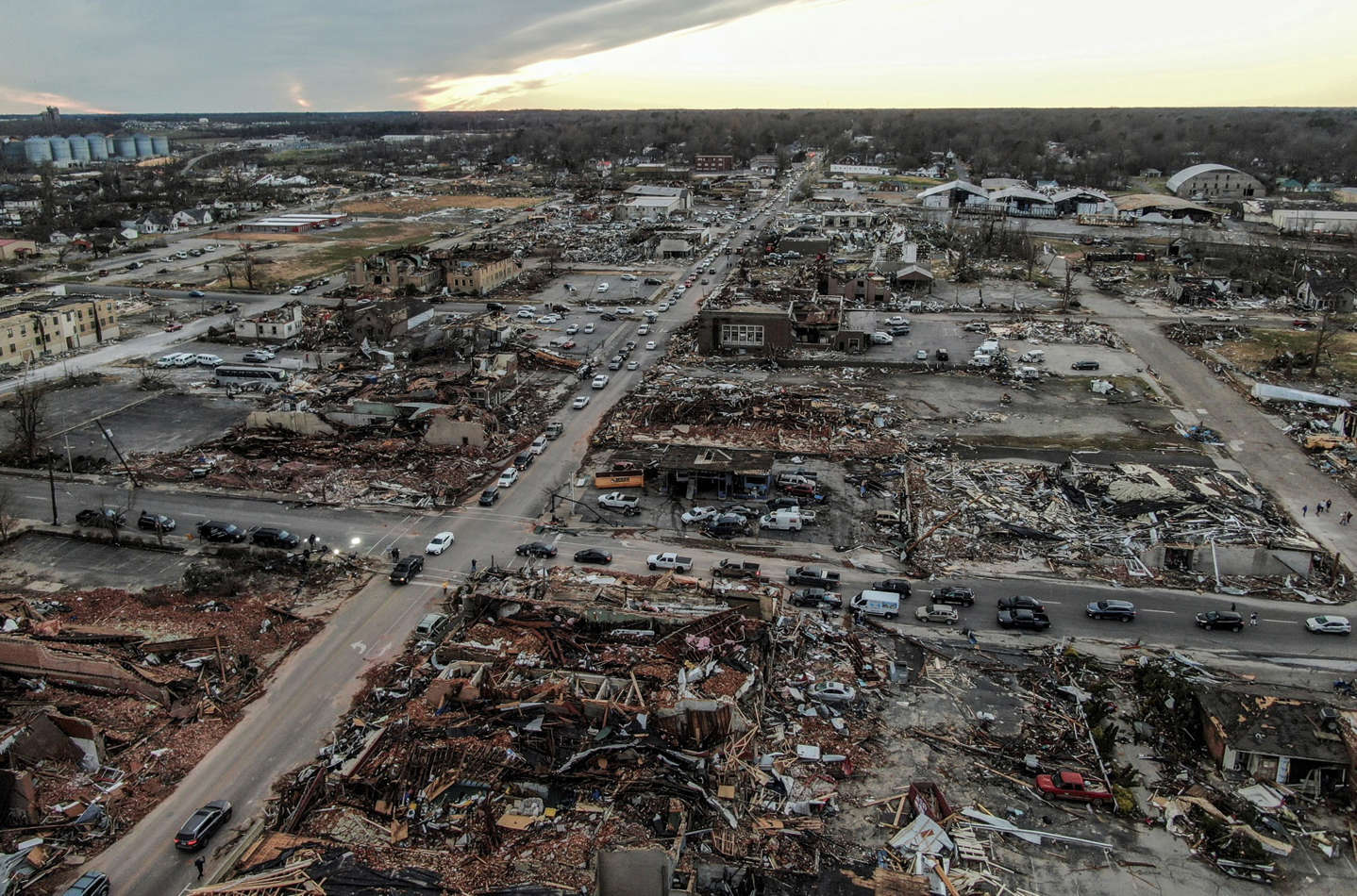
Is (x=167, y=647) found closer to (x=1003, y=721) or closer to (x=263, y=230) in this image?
(x=1003, y=721)

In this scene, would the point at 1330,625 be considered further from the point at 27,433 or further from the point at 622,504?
the point at 27,433

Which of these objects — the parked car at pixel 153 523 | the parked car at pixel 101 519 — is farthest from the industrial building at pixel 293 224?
the parked car at pixel 153 523

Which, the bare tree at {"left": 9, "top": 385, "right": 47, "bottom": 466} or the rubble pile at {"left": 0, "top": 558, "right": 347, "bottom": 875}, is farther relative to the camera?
the bare tree at {"left": 9, "top": 385, "right": 47, "bottom": 466}

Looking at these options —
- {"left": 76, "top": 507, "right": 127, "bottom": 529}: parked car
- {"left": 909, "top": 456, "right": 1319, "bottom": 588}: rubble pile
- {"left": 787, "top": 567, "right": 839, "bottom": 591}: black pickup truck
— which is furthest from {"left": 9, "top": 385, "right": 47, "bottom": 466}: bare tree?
{"left": 909, "top": 456, "right": 1319, "bottom": 588}: rubble pile

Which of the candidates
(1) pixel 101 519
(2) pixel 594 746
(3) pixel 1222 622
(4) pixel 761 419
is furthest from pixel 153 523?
(3) pixel 1222 622

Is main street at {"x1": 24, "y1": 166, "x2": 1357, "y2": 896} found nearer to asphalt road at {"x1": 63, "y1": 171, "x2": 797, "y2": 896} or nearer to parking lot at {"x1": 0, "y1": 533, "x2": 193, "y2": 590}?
asphalt road at {"x1": 63, "y1": 171, "x2": 797, "y2": 896}
